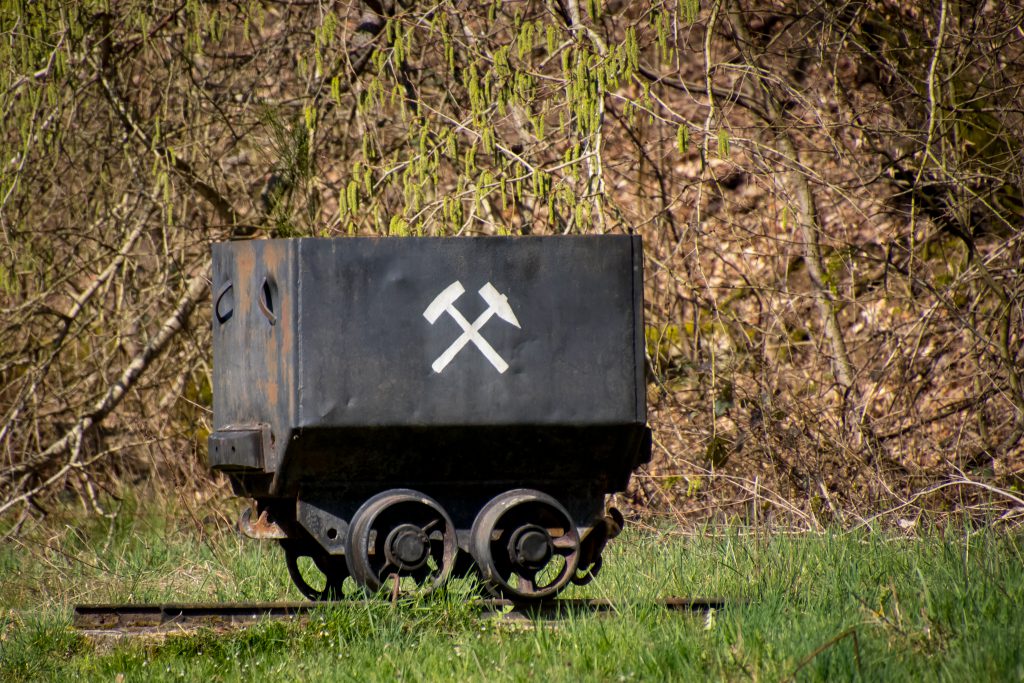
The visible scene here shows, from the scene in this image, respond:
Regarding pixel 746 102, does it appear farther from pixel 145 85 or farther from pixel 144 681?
pixel 144 681

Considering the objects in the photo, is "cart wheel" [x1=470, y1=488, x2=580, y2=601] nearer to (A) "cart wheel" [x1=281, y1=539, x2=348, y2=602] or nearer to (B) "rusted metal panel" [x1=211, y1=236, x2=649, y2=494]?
(B) "rusted metal panel" [x1=211, y1=236, x2=649, y2=494]

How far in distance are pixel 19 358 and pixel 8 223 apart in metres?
1.10

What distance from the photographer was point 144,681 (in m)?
4.22

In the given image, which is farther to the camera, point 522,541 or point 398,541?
point 522,541

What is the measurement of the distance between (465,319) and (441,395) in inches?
12.5

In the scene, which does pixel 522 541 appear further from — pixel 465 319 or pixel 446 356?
pixel 465 319

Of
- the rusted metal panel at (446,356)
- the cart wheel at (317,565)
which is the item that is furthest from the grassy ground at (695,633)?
the cart wheel at (317,565)

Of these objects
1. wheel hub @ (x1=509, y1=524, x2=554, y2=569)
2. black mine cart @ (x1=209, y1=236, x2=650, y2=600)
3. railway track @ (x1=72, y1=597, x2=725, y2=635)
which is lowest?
railway track @ (x1=72, y1=597, x2=725, y2=635)

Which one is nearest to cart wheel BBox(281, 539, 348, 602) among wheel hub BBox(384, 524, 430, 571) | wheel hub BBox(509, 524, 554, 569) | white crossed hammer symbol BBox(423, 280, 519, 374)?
wheel hub BBox(384, 524, 430, 571)

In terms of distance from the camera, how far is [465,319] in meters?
4.79

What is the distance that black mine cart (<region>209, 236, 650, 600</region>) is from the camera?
4.70 metres

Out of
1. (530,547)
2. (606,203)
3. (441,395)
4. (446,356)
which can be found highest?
(606,203)

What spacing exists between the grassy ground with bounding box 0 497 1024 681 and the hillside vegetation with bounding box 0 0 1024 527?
2026mm

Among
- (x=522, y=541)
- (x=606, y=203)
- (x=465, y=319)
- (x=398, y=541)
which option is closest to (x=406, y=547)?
(x=398, y=541)
